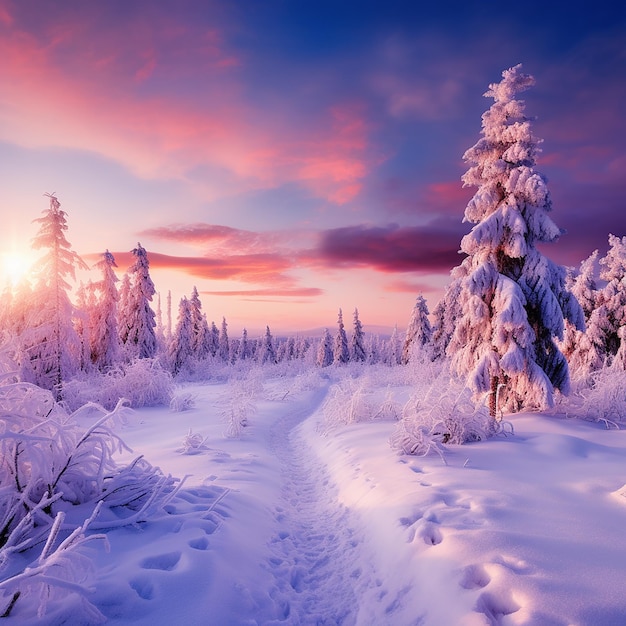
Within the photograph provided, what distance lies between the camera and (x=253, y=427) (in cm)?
1229

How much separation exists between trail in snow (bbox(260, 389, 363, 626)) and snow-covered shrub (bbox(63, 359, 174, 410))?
38.2 ft

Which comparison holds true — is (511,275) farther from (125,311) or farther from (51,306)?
(125,311)

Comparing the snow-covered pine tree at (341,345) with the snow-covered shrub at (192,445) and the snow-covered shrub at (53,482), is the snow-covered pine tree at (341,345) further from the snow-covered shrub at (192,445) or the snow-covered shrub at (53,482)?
the snow-covered shrub at (53,482)

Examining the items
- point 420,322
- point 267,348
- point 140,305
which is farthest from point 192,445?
point 267,348

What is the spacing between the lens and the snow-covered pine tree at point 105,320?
24203mm

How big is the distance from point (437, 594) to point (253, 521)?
2.60 meters

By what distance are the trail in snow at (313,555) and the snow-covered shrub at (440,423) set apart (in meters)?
1.84

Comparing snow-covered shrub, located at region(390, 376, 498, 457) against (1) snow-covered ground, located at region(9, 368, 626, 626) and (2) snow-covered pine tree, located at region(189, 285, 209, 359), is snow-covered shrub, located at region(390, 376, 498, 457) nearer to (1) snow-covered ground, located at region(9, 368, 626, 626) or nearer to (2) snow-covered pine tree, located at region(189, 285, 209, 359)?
(1) snow-covered ground, located at region(9, 368, 626, 626)

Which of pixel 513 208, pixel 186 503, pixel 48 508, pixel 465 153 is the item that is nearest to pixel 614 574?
pixel 186 503

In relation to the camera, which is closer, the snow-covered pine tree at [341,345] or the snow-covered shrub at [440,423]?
the snow-covered shrub at [440,423]

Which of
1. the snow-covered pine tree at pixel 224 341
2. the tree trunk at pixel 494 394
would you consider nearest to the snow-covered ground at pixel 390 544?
the tree trunk at pixel 494 394

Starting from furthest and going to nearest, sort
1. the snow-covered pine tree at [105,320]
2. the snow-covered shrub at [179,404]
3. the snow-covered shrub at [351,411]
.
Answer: the snow-covered pine tree at [105,320]
the snow-covered shrub at [179,404]
the snow-covered shrub at [351,411]

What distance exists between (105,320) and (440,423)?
2378 centimetres

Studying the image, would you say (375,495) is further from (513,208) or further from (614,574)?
(513,208)
